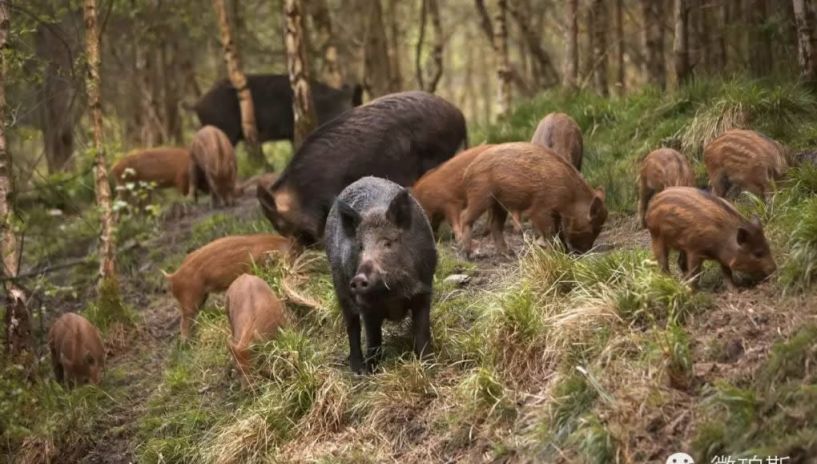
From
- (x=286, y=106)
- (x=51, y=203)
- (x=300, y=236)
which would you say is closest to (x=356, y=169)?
(x=300, y=236)

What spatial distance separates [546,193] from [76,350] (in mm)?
4364

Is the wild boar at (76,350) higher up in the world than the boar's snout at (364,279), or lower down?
lower down

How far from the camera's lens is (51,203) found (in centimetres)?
1780

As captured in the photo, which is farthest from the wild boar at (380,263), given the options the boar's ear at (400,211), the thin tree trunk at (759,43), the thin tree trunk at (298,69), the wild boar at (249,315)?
the thin tree trunk at (759,43)

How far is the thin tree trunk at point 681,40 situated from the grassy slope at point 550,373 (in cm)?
151

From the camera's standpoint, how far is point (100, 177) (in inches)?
475

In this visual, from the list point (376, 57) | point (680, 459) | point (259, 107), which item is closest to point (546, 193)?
point (680, 459)

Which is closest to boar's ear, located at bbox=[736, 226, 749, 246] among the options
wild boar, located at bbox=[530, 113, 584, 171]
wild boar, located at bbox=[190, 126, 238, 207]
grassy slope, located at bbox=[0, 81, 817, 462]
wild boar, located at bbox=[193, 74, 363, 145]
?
grassy slope, located at bbox=[0, 81, 817, 462]

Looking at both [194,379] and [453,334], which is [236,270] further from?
[453,334]

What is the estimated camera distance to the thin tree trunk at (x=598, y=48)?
52.3 feet

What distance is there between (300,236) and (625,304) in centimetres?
480

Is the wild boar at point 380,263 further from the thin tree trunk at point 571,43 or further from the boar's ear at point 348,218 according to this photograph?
the thin tree trunk at point 571,43

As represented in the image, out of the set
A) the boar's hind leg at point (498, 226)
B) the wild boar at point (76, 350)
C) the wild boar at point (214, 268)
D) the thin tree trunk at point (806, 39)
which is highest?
the thin tree trunk at point (806, 39)

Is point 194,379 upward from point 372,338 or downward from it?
downward
